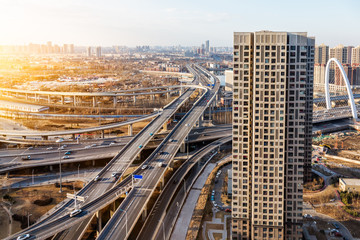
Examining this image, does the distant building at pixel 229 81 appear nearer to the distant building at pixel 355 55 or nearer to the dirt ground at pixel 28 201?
the distant building at pixel 355 55

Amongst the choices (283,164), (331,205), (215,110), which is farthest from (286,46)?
(215,110)

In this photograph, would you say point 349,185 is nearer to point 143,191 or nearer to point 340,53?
point 143,191

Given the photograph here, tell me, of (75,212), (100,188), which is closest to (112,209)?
(100,188)

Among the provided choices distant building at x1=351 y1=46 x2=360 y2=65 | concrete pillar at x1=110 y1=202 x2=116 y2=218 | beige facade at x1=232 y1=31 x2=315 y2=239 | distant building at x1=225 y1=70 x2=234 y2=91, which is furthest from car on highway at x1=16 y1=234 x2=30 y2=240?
distant building at x1=351 y1=46 x2=360 y2=65

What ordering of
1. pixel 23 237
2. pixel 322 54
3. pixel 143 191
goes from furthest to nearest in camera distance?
pixel 322 54 < pixel 143 191 < pixel 23 237

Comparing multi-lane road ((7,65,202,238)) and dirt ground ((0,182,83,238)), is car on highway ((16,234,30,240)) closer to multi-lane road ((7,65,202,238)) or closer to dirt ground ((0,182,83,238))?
multi-lane road ((7,65,202,238))

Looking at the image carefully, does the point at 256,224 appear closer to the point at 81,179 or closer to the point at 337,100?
the point at 81,179
